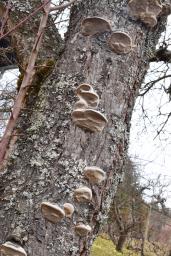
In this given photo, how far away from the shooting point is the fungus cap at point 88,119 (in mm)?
1444

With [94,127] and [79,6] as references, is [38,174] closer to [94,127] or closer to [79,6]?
[94,127]

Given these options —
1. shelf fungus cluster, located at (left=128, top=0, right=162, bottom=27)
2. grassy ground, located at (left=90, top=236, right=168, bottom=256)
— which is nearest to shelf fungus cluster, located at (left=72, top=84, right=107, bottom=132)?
shelf fungus cluster, located at (left=128, top=0, right=162, bottom=27)

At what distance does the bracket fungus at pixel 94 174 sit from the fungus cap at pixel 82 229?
151mm

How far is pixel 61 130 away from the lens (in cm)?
147

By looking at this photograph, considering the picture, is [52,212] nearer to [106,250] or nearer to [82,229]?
[82,229]

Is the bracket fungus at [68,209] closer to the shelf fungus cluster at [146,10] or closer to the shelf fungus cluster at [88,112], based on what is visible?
the shelf fungus cluster at [88,112]

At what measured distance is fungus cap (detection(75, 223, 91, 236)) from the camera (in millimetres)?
1352

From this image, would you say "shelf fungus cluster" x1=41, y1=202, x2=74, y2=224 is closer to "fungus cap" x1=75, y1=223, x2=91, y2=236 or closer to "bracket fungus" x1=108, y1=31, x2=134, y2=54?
"fungus cap" x1=75, y1=223, x2=91, y2=236

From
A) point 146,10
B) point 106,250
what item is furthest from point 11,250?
point 106,250

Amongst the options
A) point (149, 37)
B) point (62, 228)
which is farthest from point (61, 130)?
point (149, 37)

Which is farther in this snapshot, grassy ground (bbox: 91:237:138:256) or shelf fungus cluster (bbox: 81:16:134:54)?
grassy ground (bbox: 91:237:138:256)

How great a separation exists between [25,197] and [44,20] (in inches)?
23.0

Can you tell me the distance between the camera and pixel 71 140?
57.1 inches

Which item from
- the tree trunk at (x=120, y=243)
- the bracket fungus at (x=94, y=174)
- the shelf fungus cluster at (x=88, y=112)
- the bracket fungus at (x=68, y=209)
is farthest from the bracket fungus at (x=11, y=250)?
the tree trunk at (x=120, y=243)
